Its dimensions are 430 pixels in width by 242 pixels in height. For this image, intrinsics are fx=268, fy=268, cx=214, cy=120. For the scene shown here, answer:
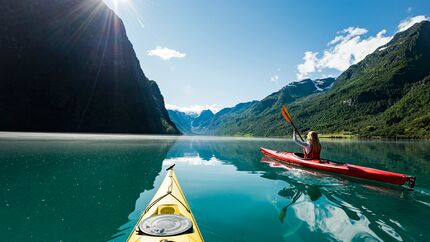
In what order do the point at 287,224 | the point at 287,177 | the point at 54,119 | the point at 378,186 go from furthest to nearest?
the point at 54,119 < the point at 287,177 < the point at 378,186 < the point at 287,224

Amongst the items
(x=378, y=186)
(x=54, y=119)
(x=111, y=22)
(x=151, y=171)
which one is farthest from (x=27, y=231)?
(x=111, y=22)

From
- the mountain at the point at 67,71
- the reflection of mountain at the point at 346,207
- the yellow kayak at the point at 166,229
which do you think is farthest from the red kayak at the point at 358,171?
the mountain at the point at 67,71

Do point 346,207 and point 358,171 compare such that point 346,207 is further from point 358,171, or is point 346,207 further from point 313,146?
point 313,146

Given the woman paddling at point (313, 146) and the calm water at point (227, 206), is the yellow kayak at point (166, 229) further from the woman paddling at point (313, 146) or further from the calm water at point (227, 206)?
the woman paddling at point (313, 146)

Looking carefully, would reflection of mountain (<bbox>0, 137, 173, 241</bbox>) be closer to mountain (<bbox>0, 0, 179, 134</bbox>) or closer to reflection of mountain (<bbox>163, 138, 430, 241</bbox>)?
reflection of mountain (<bbox>163, 138, 430, 241</bbox>)

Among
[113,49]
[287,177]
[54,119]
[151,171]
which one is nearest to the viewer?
[287,177]

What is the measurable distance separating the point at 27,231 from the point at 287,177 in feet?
45.0

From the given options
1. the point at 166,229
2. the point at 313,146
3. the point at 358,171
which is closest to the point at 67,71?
the point at 313,146

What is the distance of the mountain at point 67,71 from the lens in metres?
92.6

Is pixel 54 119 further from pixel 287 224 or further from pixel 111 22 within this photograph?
pixel 287 224

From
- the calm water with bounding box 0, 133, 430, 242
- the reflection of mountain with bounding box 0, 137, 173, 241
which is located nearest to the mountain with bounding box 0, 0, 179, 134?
the reflection of mountain with bounding box 0, 137, 173, 241

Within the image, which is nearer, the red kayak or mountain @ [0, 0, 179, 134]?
the red kayak

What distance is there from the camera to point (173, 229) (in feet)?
17.2

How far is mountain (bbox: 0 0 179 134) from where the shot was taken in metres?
92.6
